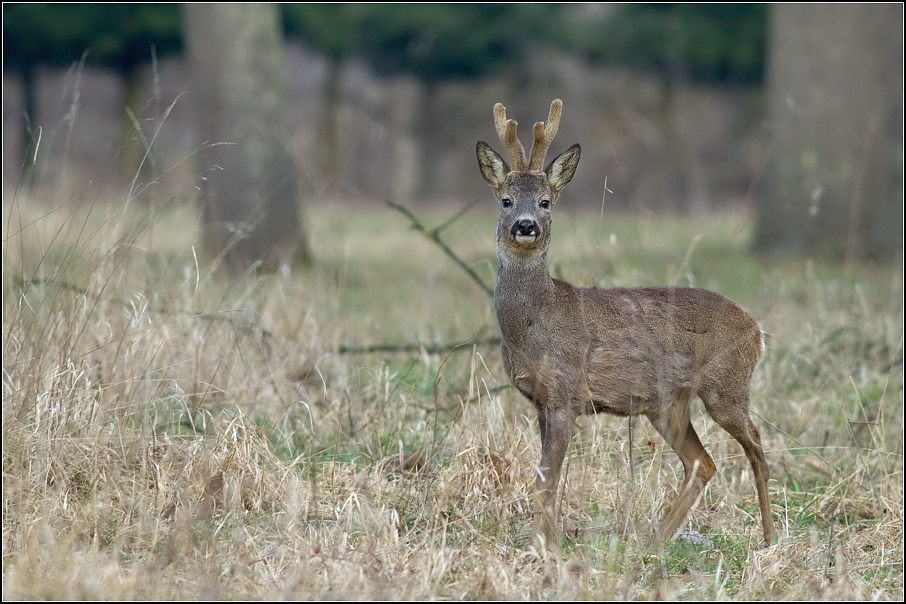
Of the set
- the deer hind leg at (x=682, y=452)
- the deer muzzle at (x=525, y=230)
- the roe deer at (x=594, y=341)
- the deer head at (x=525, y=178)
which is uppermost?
the deer head at (x=525, y=178)

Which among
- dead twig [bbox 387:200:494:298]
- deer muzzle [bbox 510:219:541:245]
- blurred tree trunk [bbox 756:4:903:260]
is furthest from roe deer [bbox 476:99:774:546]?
blurred tree trunk [bbox 756:4:903:260]

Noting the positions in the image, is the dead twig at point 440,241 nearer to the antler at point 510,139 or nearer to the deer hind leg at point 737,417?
the antler at point 510,139

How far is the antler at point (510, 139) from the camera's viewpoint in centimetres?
431

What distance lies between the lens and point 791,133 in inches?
429

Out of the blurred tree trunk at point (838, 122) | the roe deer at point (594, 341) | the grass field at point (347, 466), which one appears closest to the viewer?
the grass field at point (347, 466)

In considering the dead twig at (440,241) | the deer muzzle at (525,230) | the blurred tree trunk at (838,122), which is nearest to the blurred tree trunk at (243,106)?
the dead twig at (440,241)

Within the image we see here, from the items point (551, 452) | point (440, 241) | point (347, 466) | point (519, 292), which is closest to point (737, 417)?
point (551, 452)

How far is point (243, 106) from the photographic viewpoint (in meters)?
10.1

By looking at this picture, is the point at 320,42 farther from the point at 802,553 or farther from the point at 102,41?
the point at 802,553

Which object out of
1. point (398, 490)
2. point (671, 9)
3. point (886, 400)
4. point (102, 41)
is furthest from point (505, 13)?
point (398, 490)

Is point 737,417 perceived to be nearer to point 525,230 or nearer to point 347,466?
point 525,230

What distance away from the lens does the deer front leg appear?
4059 millimetres

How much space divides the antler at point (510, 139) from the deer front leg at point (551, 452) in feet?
3.05

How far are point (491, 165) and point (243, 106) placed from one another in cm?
615
